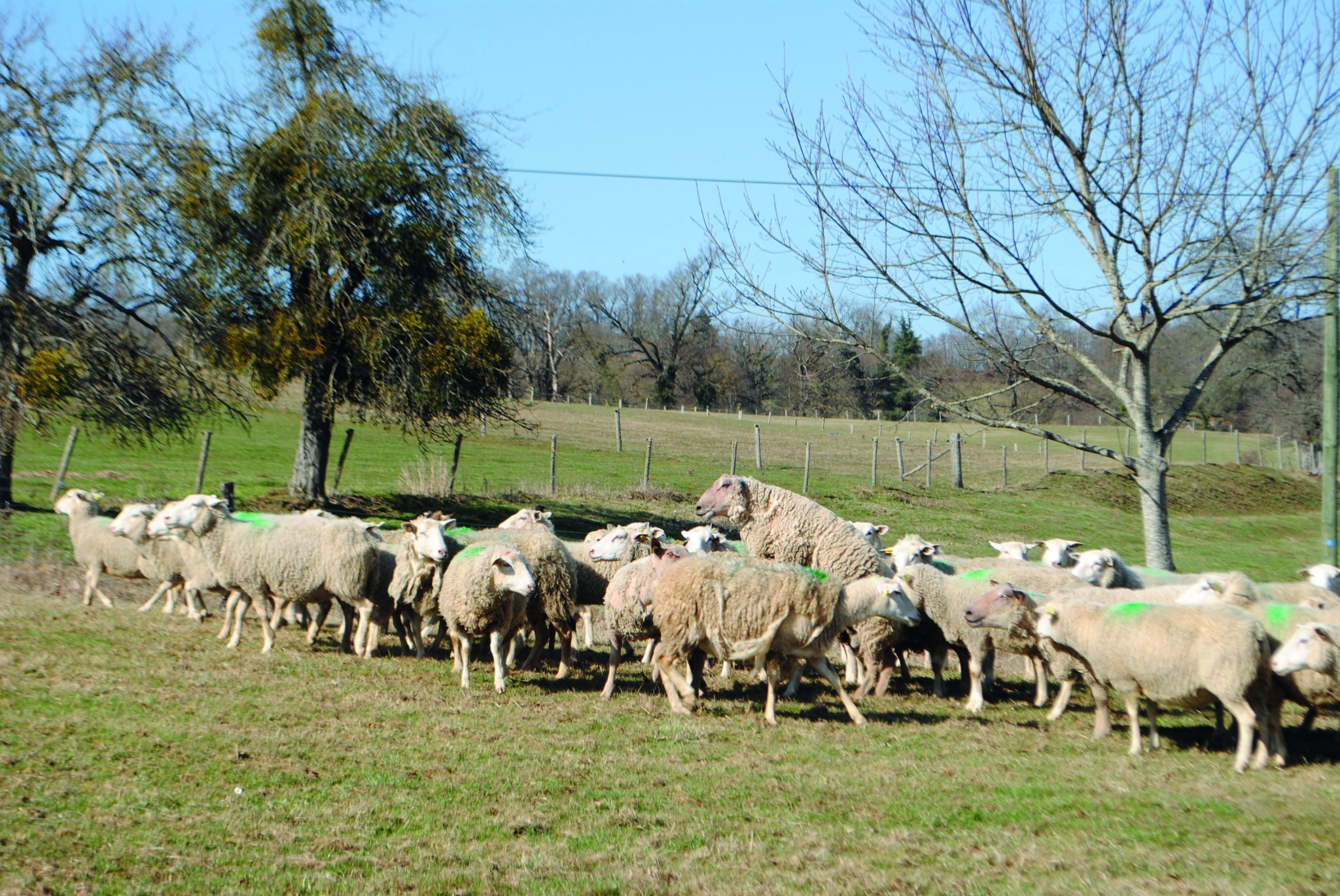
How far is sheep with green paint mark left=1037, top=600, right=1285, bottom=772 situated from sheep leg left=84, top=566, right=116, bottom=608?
37.4 ft

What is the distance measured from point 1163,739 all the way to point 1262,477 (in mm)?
39883

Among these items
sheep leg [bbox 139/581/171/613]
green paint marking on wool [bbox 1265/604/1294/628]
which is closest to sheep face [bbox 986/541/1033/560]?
green paint marking on wool [bbox 1265/604/1294/628]

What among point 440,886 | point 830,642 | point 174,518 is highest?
point 174,518

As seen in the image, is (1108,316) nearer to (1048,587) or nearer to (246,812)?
(1048,587)

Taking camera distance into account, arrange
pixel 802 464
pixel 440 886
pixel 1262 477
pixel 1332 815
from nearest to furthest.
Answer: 1. pixel 440 886
2. pixel 1332 815
3. pixel 802 464
4. pixel 1262 477

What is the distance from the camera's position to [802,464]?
128 ft

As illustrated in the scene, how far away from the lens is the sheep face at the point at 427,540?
36.4 feet

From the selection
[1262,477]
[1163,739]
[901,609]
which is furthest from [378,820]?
[1262,477]

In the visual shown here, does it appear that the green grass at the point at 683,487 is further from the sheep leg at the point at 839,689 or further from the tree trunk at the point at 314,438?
the sheep leg at the point at 839,689

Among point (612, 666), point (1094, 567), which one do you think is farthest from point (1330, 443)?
point (612, 666)

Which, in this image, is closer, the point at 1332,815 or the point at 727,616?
the point at 1332,815

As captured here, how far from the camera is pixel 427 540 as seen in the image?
36.7ft

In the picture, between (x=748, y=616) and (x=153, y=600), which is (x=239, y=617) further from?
(x=748, y=616)

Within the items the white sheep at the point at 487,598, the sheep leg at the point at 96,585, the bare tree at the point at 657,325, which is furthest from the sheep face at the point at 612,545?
the bare tree at the point at 657,325
